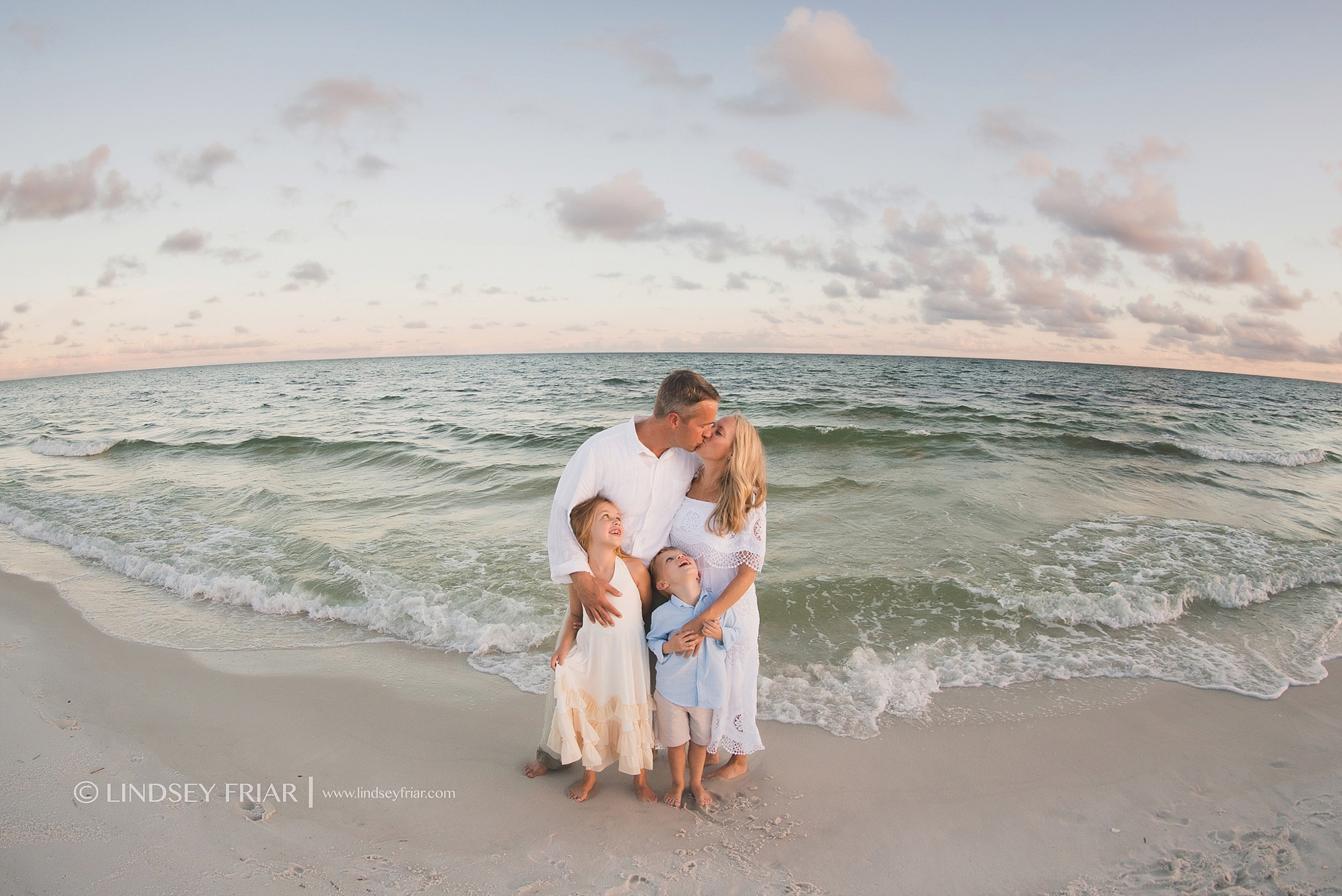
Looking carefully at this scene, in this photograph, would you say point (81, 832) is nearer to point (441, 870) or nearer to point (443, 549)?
point (441, 870)

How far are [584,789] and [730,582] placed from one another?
1.38 metres

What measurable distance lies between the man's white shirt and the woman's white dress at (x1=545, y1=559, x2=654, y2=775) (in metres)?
0.23

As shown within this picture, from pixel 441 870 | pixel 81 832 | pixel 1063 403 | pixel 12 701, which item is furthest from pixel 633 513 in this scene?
pixel 1063 403

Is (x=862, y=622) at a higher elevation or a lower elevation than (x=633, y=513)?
lower

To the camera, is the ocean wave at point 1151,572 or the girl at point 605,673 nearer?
the girl at point 605,673

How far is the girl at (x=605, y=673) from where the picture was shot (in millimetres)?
3312

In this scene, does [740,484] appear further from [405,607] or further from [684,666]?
[405,607]

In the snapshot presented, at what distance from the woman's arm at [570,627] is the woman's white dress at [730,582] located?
0.63 m

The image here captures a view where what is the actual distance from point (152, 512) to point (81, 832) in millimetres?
8597

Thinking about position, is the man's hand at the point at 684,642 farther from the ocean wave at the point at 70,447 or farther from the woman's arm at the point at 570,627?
the ocean wave at the point at 70,447

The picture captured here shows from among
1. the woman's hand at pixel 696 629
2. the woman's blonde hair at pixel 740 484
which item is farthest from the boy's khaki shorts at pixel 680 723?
the woman's blonde hair at pixel 740 484

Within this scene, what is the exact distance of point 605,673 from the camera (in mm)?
3416

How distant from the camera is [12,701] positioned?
172 inches

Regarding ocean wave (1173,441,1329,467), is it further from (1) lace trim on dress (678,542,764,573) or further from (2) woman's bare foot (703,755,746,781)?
(1) lace trim on dress (678,542,764,573)
